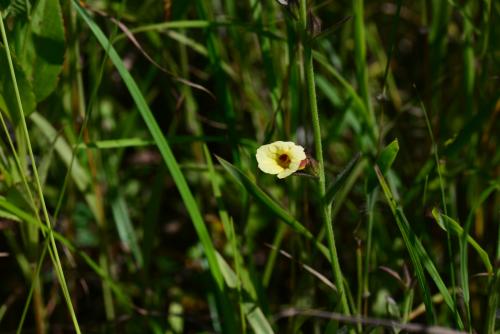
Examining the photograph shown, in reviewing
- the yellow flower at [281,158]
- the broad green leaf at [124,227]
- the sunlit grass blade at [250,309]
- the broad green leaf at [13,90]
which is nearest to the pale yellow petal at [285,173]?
the yellow flower at [281,158]

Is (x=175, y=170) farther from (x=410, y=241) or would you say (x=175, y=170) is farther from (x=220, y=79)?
(x=410, y=241)

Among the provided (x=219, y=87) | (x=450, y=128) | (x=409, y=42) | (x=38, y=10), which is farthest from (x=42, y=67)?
(x=409, y=42)

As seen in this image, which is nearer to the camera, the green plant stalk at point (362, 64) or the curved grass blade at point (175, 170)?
the curved grass blade at point (175, 170)

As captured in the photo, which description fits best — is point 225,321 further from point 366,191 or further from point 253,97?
point 253,97

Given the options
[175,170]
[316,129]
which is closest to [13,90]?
[175,170]

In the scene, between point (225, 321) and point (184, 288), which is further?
point (184, 288)

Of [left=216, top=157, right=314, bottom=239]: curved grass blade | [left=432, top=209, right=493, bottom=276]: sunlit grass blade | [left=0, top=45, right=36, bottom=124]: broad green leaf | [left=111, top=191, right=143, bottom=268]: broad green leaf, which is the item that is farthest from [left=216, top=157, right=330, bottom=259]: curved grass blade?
[left=111, top=191, right=143, bottom=268]: broad green leaf

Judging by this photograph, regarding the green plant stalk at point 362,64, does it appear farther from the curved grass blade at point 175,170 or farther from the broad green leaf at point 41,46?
the broad green leaf at point 41,46
